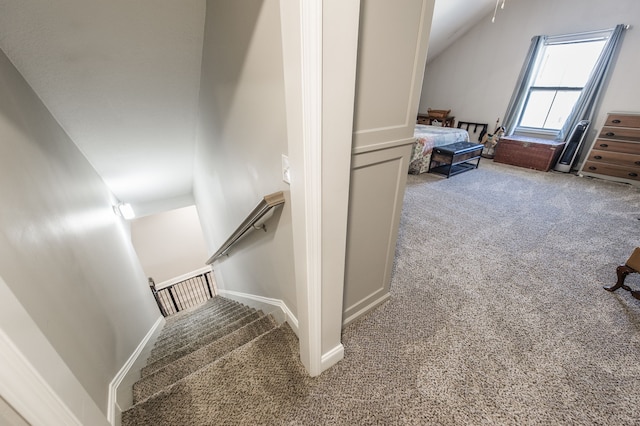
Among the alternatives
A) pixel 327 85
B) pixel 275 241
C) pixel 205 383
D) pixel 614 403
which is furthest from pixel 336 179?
pixel 614 403

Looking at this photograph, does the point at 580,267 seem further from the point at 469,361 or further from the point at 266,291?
the point at 266,291

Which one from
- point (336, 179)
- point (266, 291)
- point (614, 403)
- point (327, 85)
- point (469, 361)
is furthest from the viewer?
point (266, 291)

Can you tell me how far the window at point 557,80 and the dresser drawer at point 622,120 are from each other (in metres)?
0.83

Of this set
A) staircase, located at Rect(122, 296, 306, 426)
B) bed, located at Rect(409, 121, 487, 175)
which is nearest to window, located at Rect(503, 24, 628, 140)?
bed, located at Rect(409, 121, 487, 175)

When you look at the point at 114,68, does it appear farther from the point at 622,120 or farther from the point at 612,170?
the point at 612,170

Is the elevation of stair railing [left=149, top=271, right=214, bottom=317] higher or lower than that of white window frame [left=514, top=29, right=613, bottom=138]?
lower

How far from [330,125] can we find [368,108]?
1.09 feet

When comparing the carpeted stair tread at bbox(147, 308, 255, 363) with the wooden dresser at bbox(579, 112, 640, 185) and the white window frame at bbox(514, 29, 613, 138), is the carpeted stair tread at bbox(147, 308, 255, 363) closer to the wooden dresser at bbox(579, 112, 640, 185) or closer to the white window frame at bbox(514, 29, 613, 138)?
the wooden dresser at bbox(579, 112, 640, 185)

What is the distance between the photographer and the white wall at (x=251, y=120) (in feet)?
3.24

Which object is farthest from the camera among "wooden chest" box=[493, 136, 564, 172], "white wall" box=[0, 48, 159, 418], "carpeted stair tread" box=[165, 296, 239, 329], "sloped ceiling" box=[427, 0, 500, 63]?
"wooden chest" box=[493, 136, 564, 172]

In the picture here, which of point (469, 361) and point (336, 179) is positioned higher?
point (336, 179)

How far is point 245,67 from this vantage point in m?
1.21

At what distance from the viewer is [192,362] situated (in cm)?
142

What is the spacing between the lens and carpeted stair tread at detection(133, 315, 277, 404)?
1.30 m
